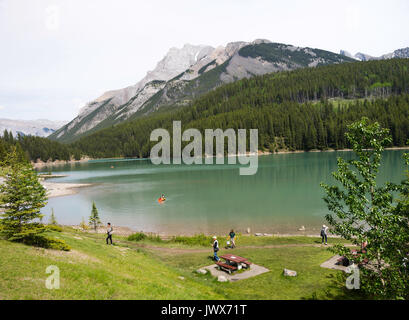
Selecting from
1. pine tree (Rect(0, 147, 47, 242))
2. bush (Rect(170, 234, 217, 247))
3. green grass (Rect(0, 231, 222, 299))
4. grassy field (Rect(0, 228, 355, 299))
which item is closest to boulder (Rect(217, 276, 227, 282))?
grassy field (Rect(0, 228, 355, 299))

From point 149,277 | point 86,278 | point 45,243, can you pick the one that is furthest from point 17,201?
point 149,277

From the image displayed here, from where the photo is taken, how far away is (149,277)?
53.5ft

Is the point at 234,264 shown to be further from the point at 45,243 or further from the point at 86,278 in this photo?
the point at 45,243

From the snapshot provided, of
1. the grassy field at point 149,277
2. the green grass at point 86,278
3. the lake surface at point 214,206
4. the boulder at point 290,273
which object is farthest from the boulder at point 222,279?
the lake surface at point 214,206

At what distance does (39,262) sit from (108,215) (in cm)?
4158

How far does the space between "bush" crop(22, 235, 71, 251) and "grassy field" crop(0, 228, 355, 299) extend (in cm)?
70

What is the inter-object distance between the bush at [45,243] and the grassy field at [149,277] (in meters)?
0.70

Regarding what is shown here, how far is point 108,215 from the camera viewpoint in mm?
54406

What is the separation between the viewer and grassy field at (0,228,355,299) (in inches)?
479

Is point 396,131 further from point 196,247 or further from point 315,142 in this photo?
point 196,247

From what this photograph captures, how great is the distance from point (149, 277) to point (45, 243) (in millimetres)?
8532

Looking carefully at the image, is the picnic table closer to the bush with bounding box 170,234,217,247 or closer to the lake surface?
the bush with bounding box 170,234,217,247

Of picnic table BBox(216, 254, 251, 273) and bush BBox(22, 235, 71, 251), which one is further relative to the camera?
picnic table BBox(216, 254, 251, 273)
